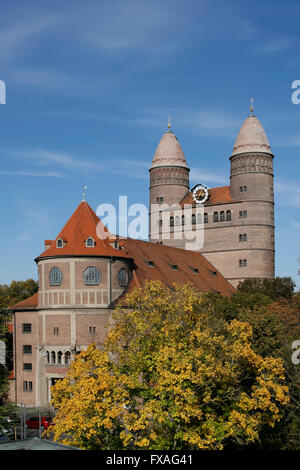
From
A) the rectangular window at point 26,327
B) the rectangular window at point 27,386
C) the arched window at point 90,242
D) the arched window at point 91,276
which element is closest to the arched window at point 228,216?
the arched window at point 90,242

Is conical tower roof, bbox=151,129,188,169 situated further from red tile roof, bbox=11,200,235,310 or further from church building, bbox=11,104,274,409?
red tile roof, bbox=11,200,235,310

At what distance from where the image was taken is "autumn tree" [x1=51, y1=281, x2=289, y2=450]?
22750mm

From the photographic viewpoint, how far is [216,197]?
7700 centimetres

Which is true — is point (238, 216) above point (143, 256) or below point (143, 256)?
above

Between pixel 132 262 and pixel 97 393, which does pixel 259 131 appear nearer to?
pixel 132 262

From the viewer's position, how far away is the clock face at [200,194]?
7716 cm

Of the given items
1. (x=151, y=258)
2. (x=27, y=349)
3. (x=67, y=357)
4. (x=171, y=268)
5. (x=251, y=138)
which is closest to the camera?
(x=67, y=357)

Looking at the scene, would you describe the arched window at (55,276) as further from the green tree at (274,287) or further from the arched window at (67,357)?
the green tree at (274,287)

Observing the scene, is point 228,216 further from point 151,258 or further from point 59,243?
point 59,243

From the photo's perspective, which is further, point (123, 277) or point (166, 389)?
point (123, 277)

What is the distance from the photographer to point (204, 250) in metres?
76.1

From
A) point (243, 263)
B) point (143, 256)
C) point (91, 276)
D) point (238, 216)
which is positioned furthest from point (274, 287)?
point (91, 276)

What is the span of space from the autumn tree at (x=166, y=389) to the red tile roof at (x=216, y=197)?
158 ft

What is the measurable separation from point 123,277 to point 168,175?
31619mm
